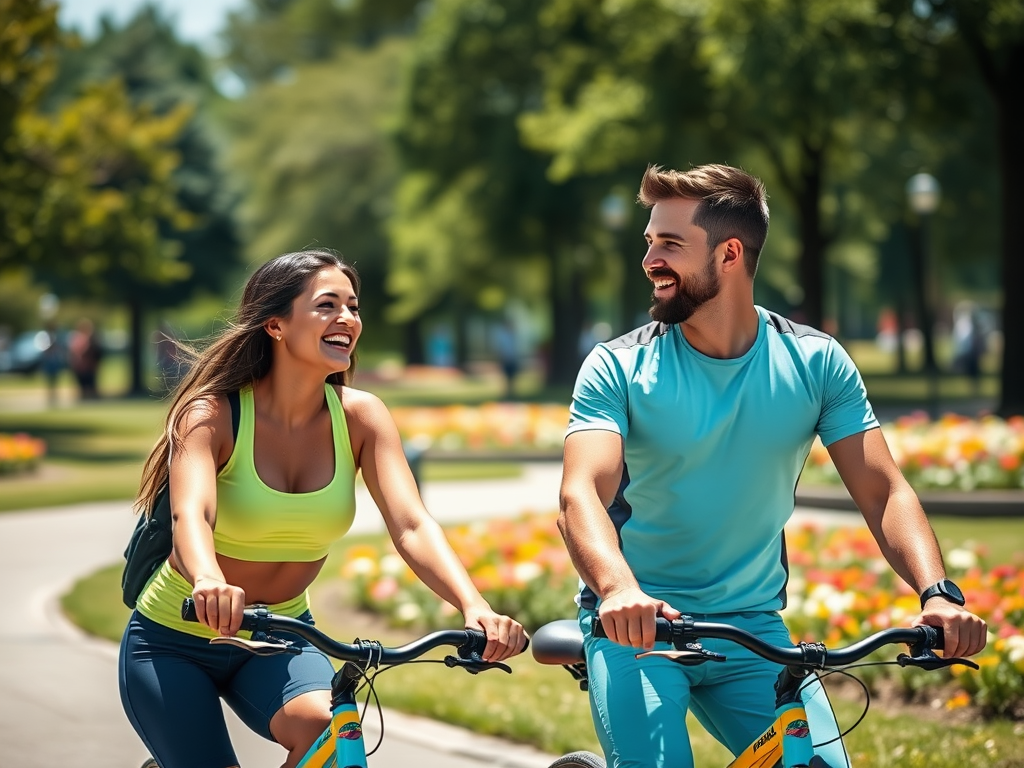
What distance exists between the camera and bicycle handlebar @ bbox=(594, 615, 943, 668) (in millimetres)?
2945

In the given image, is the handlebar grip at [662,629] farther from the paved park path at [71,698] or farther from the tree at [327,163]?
the tree at [327,163]

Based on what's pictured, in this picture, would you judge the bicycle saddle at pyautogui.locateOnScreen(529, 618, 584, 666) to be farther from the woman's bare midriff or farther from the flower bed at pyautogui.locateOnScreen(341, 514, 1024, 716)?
the flower bed at pyautogui.locateOnScreen(341, 514, 1024, 716)

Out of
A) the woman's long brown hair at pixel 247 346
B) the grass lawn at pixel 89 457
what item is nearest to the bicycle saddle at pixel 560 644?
the woman's long brown hair at pixel 247 346

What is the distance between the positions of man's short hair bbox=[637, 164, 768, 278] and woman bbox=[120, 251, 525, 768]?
818mm

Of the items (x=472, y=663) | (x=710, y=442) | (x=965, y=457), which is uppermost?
(x=710, y=442)

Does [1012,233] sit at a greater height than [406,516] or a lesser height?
greater

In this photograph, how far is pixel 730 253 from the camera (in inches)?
137

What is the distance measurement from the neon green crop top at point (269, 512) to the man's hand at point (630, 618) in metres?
0.93

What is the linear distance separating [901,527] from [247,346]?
167 centimetres

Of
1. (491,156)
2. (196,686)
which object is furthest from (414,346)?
(196,686)

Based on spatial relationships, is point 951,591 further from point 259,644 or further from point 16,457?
point 16,457

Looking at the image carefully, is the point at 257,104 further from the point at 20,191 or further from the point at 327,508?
the point at 327,508

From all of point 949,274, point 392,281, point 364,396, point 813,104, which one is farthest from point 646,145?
point 949,274

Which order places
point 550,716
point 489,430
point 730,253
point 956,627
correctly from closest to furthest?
1. point 956,627
2. point 730,253
3. point 550,716
4. point 489,430
